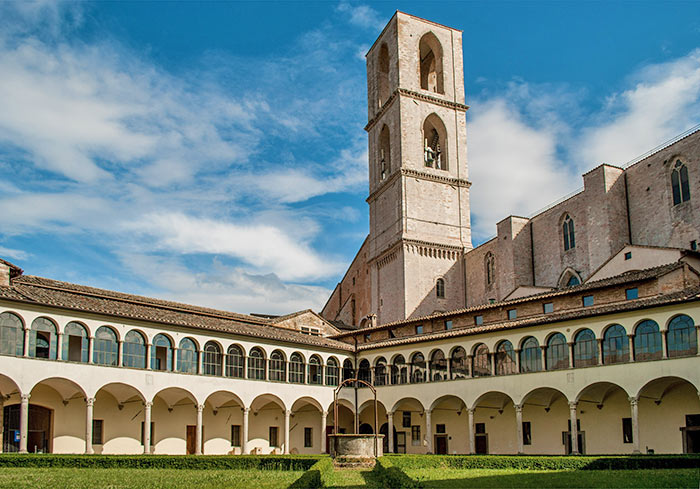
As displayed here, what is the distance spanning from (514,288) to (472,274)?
6.27 m

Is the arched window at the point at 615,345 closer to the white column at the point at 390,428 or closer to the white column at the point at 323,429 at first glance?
the white column at the point at 390,428

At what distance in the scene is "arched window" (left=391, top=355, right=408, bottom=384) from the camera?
39250 millimetres

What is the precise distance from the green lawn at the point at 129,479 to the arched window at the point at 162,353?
32.6ft

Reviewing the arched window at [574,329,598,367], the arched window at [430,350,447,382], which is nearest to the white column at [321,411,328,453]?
the arched window at [430,350,447,382]

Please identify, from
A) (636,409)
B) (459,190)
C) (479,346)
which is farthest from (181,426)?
(459,190)

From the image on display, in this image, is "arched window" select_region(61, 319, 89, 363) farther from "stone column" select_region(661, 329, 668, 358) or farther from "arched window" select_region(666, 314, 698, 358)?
"arched window" select_region(666, 314, 698, 358)

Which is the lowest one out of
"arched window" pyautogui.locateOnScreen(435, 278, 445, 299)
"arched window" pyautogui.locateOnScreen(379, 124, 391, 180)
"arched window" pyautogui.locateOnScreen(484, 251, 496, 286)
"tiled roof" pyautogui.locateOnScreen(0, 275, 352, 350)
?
"tiled roof" pyautogui.locateOnScreen(0, 275, 352, 350)

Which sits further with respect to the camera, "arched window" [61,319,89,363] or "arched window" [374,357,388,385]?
"arched window" [374,357,388,385]

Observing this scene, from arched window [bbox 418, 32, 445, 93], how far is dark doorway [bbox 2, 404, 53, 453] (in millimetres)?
39594

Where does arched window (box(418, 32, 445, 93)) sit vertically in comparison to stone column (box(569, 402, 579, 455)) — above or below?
above

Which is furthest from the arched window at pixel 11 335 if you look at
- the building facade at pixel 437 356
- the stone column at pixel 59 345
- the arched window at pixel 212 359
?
the arched window at pixel 212 359

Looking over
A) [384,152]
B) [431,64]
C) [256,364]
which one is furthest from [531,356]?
[431,64]

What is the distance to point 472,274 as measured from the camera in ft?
173

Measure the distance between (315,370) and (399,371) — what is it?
4684mm
